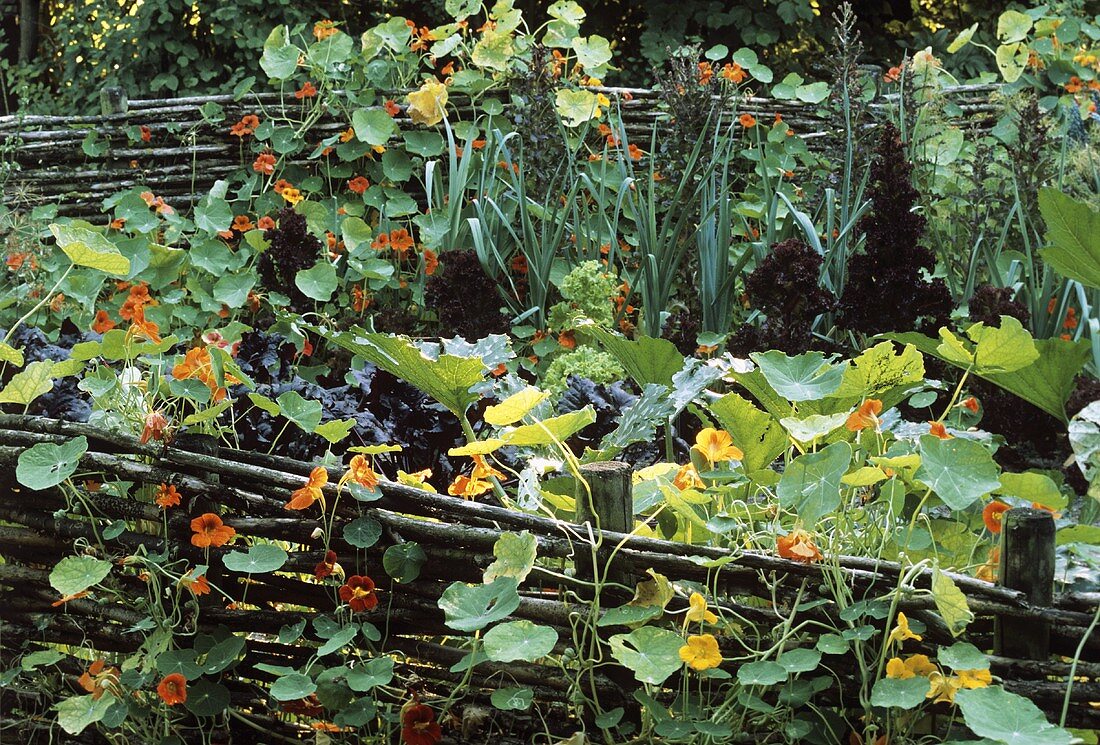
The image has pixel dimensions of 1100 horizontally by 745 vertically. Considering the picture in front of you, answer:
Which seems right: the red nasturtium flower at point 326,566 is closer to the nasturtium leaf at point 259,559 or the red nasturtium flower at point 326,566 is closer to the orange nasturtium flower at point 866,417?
the nasturtium leaf at point 259,559

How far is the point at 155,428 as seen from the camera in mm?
1358

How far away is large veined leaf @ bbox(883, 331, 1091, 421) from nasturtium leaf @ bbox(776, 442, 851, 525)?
1.16ft

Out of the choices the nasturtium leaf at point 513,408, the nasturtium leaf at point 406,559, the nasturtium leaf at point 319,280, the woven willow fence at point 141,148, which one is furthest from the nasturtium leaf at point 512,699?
the woven willow fence at point 141,148

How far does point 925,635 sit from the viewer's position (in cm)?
115

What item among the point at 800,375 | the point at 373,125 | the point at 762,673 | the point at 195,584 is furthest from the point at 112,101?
the point at 762,673

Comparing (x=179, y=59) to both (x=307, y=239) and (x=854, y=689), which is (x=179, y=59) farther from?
(x=854, y=689)

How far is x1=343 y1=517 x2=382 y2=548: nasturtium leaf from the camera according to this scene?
128cm

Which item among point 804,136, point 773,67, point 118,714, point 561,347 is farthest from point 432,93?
point 773,67

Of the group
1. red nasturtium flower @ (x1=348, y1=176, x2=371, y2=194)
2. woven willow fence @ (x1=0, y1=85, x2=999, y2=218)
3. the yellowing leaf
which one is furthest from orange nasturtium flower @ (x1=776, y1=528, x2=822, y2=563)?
woven willow fence @ (x1=0, y1=85, x2=999, y2=218)

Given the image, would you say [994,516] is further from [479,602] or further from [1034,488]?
[479,602]

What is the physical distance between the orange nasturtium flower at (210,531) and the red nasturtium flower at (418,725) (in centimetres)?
31

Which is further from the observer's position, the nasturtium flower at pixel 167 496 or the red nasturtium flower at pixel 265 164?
the red nasturtium flower at pixel 265 164

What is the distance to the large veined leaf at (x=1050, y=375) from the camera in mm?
1416

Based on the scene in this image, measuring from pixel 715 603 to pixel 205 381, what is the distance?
78 cm
